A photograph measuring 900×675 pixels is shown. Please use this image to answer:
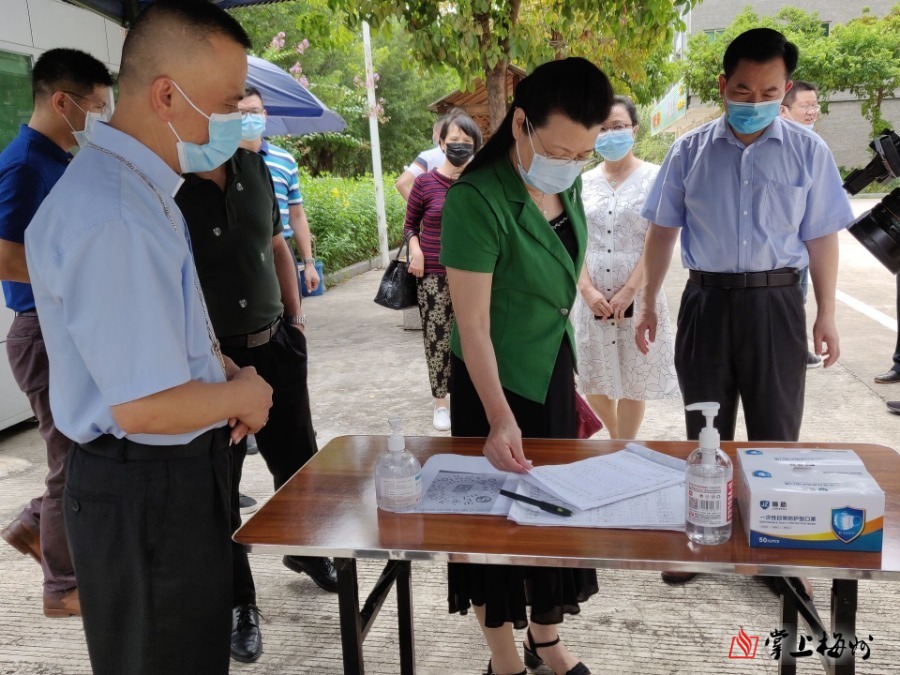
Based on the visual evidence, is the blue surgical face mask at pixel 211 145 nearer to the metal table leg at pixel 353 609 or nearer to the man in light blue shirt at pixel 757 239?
the metal table leg at pixel 353 609

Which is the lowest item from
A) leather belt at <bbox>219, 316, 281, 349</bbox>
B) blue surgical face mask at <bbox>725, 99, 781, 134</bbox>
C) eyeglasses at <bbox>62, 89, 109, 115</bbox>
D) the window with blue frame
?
leather belt at <bbox>219, 316, 281, 349</bbox>

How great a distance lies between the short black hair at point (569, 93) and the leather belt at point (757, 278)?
0.99 metres

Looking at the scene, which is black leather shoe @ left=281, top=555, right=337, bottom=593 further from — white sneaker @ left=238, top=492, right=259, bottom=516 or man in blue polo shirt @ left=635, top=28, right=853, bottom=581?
man in blue polo shirt @ left=635, top=28, right=853, bottom=581

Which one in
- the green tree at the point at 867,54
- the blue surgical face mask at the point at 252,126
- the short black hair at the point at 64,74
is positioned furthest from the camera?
the green tree at the point at 867,54

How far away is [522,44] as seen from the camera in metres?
3.29

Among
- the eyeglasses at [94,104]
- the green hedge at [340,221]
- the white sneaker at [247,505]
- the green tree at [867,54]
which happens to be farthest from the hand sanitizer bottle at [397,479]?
the green tree at [867,54]

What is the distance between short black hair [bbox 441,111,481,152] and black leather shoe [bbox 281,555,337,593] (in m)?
2.47

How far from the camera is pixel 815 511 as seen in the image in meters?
1.30

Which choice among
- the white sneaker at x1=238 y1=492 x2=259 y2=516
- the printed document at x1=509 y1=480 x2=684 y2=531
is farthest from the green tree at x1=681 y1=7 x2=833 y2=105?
the printed document at x1=509 y1=480 x2=684 y2=531

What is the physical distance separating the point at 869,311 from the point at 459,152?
4975mm

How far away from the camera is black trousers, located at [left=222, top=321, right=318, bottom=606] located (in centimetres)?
239

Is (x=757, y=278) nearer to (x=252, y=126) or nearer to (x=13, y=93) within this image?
(x=252, y=126)

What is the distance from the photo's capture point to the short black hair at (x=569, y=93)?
1696mm

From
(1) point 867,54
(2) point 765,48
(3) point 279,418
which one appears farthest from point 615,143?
(1) point 867,54
